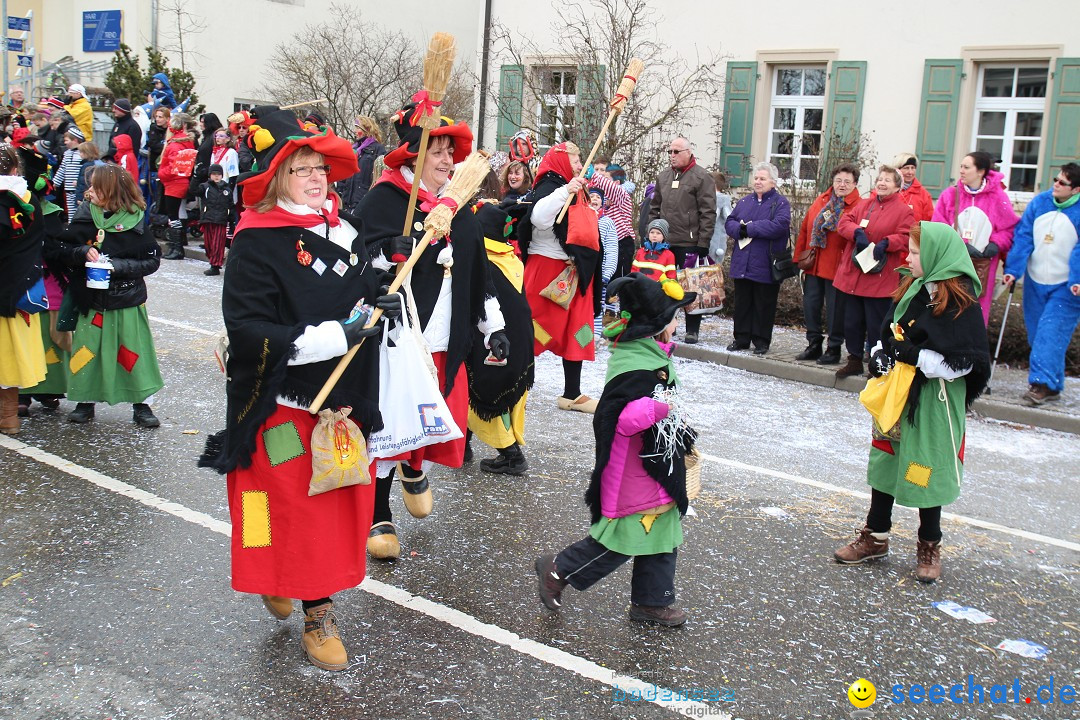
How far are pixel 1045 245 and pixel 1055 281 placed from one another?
0.35 m

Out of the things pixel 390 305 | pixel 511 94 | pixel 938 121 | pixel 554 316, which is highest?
pixel 511 94

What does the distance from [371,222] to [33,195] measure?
301cm

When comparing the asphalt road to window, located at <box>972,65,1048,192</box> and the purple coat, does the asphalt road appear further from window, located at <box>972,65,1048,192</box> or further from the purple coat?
window, located at <box>972,65,1048,192</box>

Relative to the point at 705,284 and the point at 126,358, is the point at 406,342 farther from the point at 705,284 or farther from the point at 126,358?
the point at 705,284

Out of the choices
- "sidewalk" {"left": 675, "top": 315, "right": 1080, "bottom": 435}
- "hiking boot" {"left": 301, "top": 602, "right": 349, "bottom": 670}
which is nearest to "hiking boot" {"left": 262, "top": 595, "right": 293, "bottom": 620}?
"hiking boot" {"left": 301, "top": 602, "right": 349, "bottom": 670}

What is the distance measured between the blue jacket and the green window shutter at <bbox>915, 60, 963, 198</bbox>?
6.68 meters

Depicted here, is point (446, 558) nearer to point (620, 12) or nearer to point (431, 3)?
point (620, 12)

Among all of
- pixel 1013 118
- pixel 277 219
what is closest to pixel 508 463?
pixel 277 219

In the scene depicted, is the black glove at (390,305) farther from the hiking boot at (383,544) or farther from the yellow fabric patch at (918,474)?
the yellow fabric patch at (918,474)

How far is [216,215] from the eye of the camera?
13656 mm

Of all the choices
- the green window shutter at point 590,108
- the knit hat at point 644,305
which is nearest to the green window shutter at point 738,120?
the green window shutter at point 590,108

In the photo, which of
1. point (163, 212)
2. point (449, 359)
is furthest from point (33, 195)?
point (163, 212)

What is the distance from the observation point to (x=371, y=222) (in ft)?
15.4

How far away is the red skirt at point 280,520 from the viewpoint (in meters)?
3.61
